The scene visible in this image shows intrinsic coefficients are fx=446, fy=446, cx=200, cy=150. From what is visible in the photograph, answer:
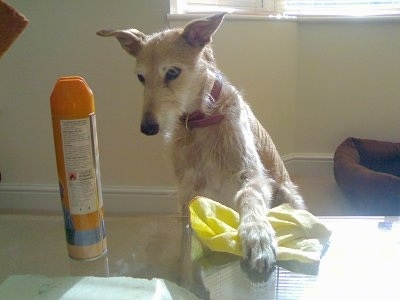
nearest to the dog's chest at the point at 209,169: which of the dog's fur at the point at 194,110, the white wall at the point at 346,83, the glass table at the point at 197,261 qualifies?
the dog's fur at the point at 194,110

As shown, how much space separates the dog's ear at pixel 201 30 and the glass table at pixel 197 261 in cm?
60

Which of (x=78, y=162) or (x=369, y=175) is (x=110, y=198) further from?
(x=78, y=162)

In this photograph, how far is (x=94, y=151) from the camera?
828mm

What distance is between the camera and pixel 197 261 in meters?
0.92

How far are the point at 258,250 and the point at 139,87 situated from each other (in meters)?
1.51

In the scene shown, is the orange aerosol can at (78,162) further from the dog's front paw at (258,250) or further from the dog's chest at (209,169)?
the dog's chest at (209,169)

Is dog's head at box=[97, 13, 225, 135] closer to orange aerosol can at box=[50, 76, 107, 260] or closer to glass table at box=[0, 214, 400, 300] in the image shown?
glass table at box=[0, 214, 400, 300]

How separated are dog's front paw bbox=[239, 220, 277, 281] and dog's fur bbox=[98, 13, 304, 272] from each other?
1.09 ft

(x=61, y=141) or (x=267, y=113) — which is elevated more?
(x=61, y=141)

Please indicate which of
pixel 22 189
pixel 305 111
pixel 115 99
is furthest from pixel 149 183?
pixel 305 111

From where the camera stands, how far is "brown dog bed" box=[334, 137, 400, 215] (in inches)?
81.0

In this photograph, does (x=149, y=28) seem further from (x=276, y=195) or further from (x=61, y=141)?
(x=61, y=141)

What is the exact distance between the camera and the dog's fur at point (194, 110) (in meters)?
1.35

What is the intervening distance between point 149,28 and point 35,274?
1534 millimetres
